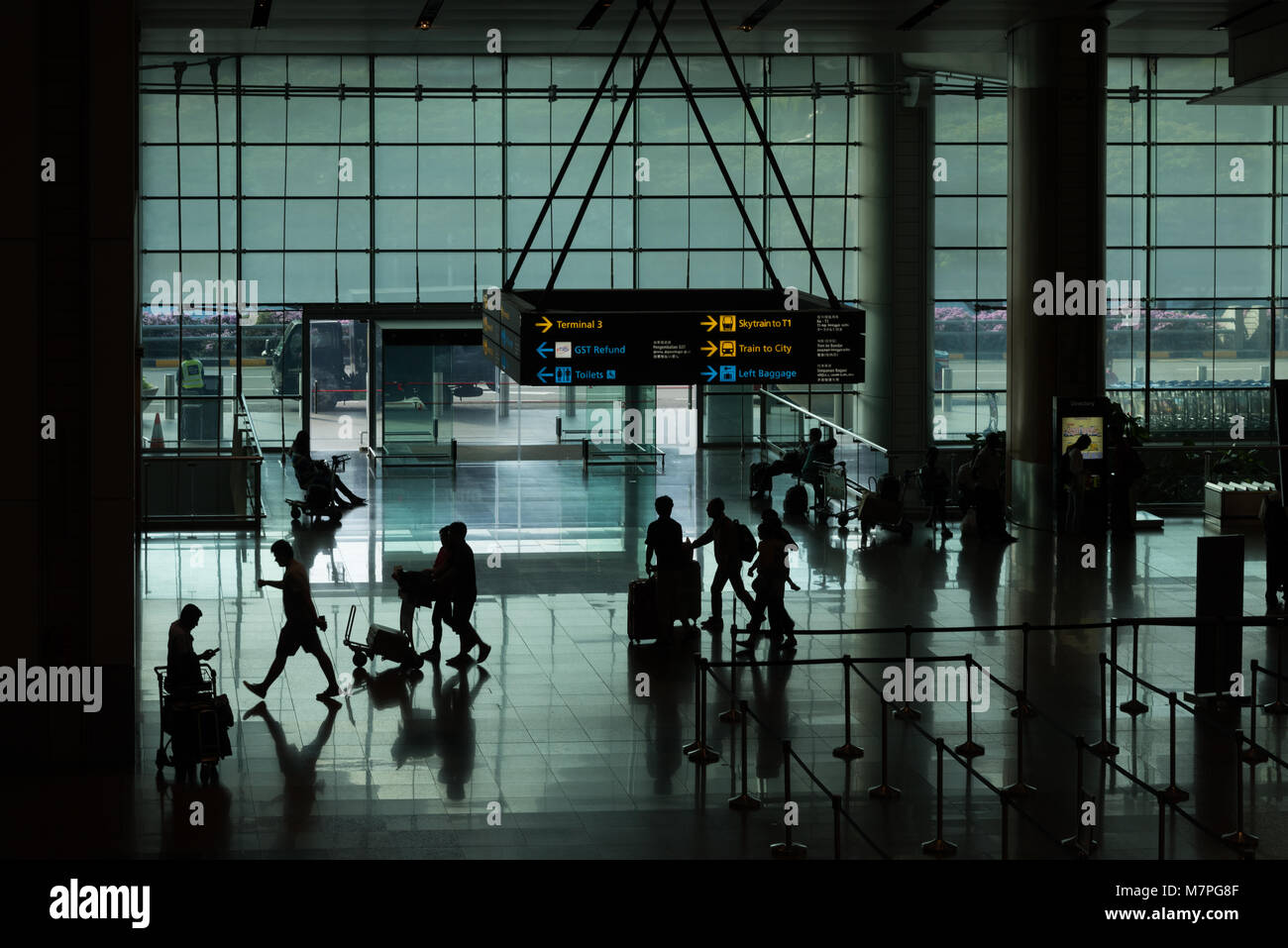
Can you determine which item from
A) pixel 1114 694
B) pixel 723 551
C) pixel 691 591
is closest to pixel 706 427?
pixel 723 551

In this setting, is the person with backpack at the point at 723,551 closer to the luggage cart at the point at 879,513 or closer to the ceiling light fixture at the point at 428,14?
the luggage cart at the point at 879,513

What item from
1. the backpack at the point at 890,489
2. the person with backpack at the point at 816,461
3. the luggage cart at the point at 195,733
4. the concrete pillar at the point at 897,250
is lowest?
the luggage cart at the point at 195,733

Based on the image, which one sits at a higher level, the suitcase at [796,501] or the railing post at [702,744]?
the suitcase at [796,501]

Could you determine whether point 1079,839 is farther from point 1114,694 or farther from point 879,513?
point 879,513

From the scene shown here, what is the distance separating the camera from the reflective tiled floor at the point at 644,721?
10.2 meters

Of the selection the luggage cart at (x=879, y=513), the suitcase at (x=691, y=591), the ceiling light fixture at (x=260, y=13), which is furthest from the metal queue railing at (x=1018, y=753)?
Answer: the ceiling light fixture at (x=260, y=13)

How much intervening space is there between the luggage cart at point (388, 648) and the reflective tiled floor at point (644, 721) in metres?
0.18

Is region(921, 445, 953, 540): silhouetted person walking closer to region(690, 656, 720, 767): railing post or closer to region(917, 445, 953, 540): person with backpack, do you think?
region(917, 445, 953, 540): person with backpack

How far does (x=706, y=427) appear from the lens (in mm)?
34031

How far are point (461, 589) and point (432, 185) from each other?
19.0 metres

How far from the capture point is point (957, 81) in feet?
109

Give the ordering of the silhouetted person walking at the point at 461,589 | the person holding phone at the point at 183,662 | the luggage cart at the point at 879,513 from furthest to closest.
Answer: the luggage cart at the point at 879,513 < the silhouetted person walking at the point at 461,589 < the person holding phone at the point at 183,662

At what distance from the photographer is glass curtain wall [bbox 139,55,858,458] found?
104 ft
